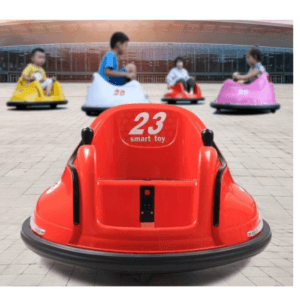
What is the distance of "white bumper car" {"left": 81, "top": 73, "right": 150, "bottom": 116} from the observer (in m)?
9.76

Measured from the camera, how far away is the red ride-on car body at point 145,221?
8.14 ft

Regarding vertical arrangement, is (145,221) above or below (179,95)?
below

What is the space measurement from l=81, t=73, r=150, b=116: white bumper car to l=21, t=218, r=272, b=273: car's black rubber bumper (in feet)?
23.7

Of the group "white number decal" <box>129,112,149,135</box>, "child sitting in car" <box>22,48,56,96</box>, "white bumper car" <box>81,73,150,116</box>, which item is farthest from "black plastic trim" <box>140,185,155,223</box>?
"child sitting in car" <box>22,48,56,96</box>

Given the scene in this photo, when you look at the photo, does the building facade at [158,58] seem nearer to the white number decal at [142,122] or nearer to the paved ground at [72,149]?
the paved ground at [72,149]

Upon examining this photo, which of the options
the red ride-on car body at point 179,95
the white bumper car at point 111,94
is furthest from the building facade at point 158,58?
the white bumper car at point 111,94

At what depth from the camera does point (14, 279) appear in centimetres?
260

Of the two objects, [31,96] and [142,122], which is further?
[31,96]

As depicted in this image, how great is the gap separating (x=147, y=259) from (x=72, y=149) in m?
4.16

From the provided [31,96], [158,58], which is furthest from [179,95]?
[158,58]

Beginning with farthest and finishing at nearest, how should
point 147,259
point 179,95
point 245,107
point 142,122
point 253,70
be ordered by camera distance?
1. point 179,95
2. point 253,70
3. point 245,107
4. point 142,122
5. point 147,259

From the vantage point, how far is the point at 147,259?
95.4 inches

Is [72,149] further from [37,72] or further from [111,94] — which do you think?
[37,72]

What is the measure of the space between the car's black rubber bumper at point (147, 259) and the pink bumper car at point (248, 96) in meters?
8.37
